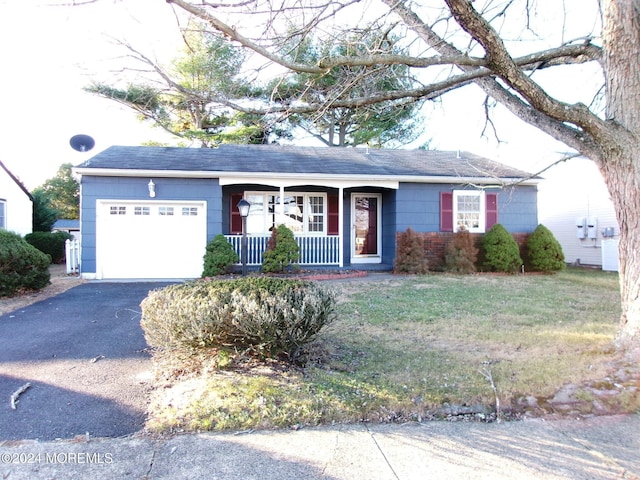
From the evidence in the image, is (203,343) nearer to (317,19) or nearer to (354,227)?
(317,19)

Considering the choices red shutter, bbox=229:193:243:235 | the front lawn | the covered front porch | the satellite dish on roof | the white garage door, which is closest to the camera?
the front lawn

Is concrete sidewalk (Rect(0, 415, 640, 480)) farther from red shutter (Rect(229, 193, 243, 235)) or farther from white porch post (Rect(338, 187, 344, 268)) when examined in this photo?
red shutter (Rect(229, 193, 243, 235))

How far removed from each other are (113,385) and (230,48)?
4012mm

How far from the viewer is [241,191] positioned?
1305 cm

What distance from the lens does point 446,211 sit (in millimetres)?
13078

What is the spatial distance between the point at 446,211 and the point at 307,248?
14.8 ft

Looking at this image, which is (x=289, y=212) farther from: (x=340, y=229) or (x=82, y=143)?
(x=82, y=143)

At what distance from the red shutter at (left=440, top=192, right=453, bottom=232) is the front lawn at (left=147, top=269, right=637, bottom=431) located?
20.0ft

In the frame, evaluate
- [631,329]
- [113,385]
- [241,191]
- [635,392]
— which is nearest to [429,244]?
[241,191]

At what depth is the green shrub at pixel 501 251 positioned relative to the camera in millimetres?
12258

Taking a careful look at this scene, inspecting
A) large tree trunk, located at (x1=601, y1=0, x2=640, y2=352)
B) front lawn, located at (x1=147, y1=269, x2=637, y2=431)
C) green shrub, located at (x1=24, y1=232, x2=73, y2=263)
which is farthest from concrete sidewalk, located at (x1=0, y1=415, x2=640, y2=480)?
green shrub, located at (x1=24, y1=232, x2=73, y2=263)

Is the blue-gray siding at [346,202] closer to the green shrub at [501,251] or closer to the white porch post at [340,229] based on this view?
the white porch post at [340,229]

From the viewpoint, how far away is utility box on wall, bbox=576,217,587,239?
1568 cm

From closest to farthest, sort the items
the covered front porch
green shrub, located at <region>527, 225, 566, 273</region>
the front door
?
green shrub, located at <region>527, 225, 566, 273</region>, the covered front porch, the front door
